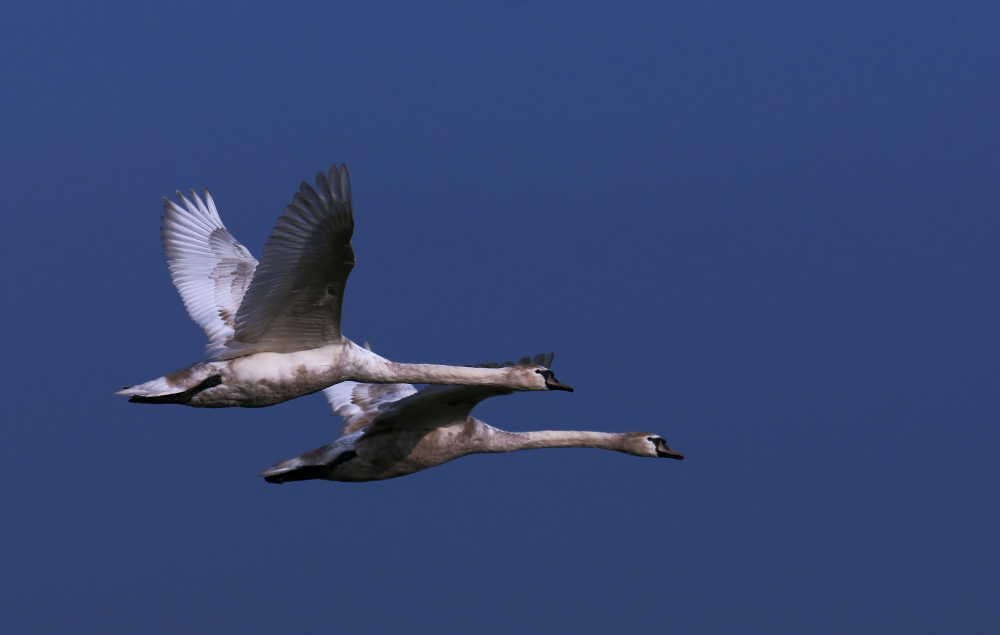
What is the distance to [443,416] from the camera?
12.4 meters

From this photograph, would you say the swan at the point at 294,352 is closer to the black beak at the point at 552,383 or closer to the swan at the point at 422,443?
the black beak at the point at 552,383

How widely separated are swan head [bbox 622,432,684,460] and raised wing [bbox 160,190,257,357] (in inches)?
192

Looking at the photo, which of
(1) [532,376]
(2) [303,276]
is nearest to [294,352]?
(2) [303,276]

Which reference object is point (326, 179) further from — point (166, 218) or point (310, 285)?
point (166, 218)

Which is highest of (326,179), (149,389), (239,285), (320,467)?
(326,179)

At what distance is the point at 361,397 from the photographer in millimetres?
14031

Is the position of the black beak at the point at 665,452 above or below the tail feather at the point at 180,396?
below

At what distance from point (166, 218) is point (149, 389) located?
13.4ft

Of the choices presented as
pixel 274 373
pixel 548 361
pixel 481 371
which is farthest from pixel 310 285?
pixel 548 361

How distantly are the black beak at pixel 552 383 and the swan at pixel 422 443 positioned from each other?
0.46 meters

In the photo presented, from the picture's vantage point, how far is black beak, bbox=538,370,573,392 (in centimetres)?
1179

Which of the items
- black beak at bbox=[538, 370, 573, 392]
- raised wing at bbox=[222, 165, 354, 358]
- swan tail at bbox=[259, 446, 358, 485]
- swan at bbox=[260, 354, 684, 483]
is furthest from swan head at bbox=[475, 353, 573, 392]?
swan tail at bbox=[259, 446, 358, 485]

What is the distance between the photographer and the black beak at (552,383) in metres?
11.8

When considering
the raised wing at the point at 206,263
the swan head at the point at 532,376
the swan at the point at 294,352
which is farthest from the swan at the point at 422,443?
the raised wing at the point at 206,263
